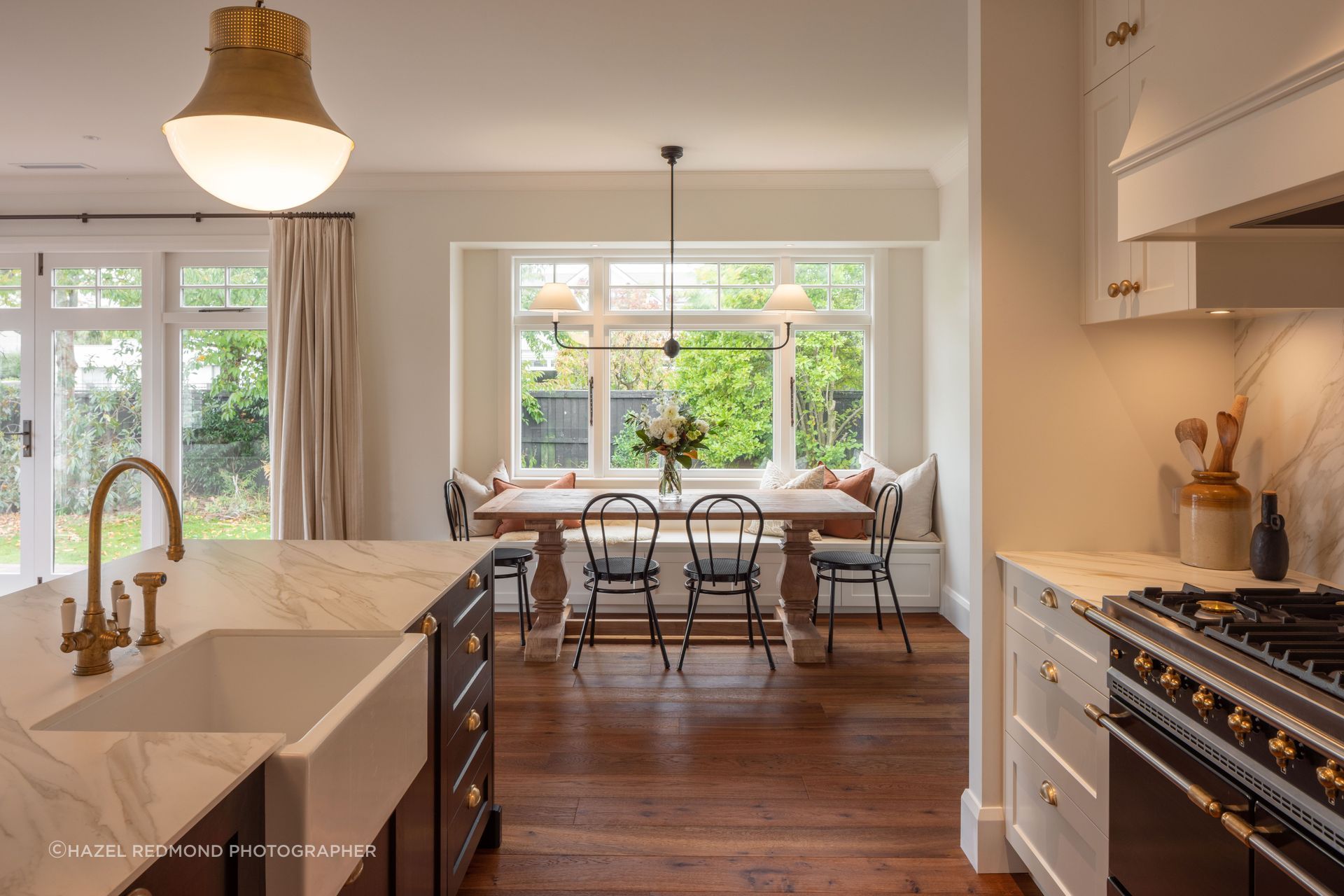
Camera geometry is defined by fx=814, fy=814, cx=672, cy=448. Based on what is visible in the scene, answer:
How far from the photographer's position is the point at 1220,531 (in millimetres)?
2012

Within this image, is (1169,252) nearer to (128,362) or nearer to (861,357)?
(861,357)

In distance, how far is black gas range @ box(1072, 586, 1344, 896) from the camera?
3.62ft

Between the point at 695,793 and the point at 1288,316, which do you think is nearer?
the point at 1288,316

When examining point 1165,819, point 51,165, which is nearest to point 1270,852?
point 1165,819

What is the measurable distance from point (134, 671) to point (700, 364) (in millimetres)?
4505

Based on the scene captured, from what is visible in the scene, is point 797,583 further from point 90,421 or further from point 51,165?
point 51,165

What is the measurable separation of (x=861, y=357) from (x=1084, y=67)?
3355 millimetres

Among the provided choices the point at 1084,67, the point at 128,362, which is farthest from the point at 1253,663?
the point at 128,362

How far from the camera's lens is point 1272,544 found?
1.90 metres

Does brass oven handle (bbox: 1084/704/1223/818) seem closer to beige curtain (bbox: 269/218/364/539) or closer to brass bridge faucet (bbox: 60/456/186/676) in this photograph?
brass bridge faucet (bbox: 60/456/186/676)

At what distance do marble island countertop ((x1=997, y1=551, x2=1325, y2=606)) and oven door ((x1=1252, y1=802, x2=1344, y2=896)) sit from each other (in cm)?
61

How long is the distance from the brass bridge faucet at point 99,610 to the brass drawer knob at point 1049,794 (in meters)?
1.93

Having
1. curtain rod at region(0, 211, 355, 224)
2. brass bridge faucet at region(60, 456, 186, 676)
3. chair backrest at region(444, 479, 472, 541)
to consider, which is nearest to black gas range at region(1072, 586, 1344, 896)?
brass bridge faucet at region(60, 456, 186, 676)

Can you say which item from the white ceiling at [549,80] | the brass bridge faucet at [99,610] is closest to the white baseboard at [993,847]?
the brass bridge faucet at [99,610]
